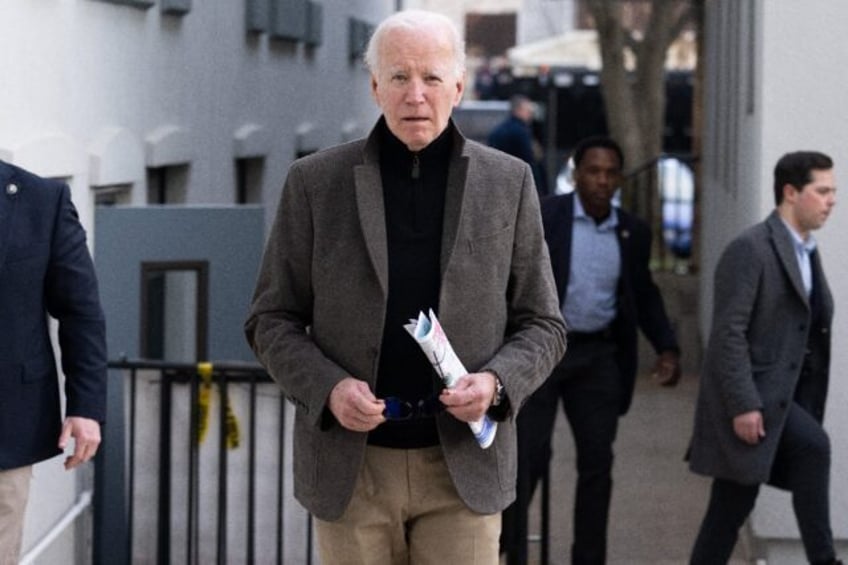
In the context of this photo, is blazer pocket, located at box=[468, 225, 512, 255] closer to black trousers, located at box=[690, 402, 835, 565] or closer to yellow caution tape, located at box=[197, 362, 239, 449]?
yellow caution tape, located at box=[197, 362, 239, 449]

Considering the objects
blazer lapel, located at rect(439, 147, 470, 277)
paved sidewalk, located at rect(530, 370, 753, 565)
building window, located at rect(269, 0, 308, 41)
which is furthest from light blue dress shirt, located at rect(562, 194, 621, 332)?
building window, located at rect(269, 0, 308, 41)

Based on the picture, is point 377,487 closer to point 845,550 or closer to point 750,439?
point 750,439

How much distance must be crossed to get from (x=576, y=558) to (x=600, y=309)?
103 cm

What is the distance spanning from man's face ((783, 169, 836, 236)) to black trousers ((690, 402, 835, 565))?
2.14 feet

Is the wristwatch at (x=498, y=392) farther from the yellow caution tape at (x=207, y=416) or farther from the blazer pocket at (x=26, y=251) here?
the yellow caution tape at (x=207, y=416)

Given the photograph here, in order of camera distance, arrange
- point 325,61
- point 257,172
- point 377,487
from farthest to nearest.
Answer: point 325,61 < point 257,172 < point 377,487

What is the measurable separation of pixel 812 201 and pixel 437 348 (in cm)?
395

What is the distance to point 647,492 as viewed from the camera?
12.2 metres

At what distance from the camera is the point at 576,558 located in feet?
30.6

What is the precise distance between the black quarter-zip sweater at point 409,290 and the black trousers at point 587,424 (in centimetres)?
414

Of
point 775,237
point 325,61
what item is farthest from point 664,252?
point 775,237

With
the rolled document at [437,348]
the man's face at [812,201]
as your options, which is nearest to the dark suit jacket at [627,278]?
the man's face at [812,201]

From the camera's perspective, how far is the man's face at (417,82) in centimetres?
473

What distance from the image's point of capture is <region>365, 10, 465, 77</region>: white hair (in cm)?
474
